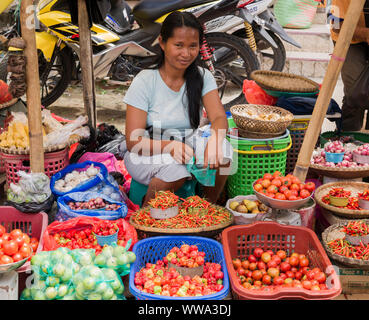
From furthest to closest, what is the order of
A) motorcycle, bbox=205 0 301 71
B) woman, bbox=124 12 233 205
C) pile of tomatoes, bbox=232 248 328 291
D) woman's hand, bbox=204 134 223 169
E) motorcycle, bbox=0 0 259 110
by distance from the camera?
motorcycle, bbox=205 0 301 71 → motorcycle, bbox=0 0 259 110 → woman's hand, bbox=204 134 223 169 → woman, bbox=124 12 233 205 → pile of tomatoes, bbox=232 248 328 291

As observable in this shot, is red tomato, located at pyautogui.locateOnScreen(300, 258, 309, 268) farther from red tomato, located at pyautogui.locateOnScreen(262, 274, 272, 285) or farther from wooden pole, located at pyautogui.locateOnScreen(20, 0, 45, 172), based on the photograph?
wooden pole, located at pyautogui.locateOnScreen(20, 0, 45, 172)

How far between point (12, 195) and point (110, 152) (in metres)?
1.22

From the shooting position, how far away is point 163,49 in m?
2.88

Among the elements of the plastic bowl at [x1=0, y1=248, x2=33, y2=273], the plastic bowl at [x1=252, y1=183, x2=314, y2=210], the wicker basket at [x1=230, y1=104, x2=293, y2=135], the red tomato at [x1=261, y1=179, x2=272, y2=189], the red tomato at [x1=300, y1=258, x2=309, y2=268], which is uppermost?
the wicker basket at [x1=230, y1=104, x2=293, y2=135]

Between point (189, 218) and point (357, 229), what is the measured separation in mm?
958

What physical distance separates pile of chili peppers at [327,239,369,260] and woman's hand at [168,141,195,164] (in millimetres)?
972

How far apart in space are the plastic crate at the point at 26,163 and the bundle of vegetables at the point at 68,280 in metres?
1.09

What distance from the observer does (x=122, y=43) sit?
4977mm

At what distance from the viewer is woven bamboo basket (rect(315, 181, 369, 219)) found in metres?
2.88

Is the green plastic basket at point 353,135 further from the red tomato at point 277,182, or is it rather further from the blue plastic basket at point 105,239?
the blue plastic basket at point 105,239

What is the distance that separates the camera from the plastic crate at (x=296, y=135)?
11.3 ft

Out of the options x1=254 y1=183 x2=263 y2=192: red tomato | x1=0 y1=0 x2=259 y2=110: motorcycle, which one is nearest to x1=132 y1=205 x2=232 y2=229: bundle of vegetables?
x1=254 y1=183 x2=263 y2=192: red tomato
